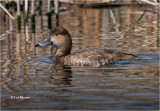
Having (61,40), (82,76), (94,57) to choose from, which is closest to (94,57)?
(94,57)

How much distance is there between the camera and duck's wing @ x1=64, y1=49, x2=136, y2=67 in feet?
26.8

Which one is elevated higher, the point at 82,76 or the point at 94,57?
the point at 94,57

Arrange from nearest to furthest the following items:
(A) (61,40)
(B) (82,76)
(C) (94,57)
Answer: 1. (B) (82,76)
2. (C) (94,57)
3. (A) (61,40)

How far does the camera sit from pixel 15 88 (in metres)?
6.06

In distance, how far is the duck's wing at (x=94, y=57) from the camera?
8172 millimetres

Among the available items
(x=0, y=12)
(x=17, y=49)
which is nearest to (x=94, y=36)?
(x=17, y=49)

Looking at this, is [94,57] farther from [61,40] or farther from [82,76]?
[82,76]

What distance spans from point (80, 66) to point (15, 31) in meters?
6.73

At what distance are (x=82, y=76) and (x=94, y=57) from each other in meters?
1.37

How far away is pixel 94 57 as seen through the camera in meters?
8.20

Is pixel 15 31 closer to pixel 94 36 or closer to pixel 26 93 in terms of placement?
→ pixel 94 36

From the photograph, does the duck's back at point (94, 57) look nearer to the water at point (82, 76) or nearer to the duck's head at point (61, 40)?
the water at point (82, 76)

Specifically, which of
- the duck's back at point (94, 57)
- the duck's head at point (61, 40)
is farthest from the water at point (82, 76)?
the duck's head at point (61, 40)

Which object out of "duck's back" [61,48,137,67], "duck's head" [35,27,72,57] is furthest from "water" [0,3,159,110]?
"duck's head" [35,27,72,57]
